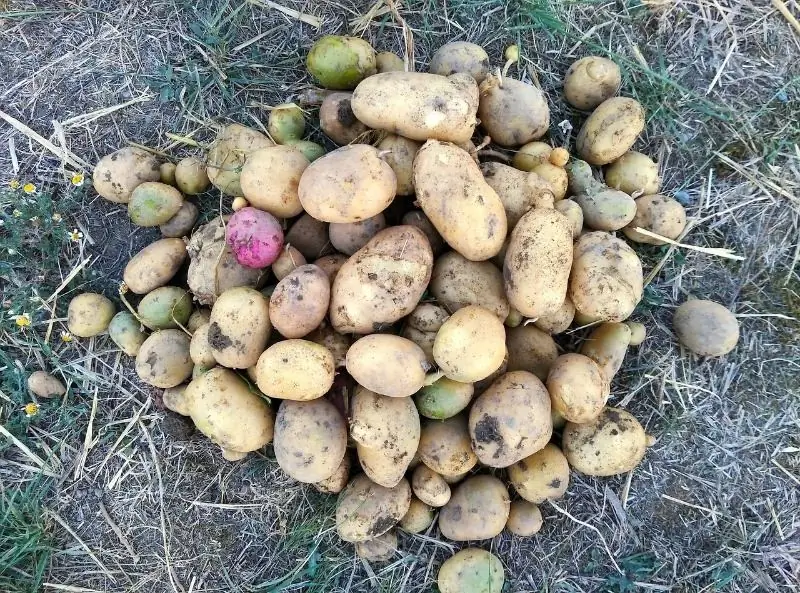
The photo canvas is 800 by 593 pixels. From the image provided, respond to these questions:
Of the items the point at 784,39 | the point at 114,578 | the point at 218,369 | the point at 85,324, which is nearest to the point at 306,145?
the point at 218,369

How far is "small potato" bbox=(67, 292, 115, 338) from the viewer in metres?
2.64

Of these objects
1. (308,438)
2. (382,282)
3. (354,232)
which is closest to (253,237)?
(354,232)

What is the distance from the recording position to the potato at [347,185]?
215 centimetres

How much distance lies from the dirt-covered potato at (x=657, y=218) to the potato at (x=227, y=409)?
1.76 m

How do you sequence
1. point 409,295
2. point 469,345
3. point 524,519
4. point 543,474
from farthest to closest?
point 524,519 < point 543,474 < point 409,295 < point 469,345

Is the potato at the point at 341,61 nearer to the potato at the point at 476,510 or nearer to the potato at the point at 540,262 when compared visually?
the potato at the point at 540,262

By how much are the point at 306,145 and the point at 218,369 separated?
0.99 metres

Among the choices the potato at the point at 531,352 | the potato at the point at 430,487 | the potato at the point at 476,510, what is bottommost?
the potato at the point at 476,510

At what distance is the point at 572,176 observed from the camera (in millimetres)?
2600

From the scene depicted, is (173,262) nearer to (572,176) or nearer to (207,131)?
(207,131)

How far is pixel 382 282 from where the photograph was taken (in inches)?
85.4

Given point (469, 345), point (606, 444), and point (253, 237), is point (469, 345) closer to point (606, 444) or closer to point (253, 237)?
point (606, 444)

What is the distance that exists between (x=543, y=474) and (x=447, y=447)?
0.41m

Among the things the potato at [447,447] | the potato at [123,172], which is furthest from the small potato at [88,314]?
the potato at [447,447]
